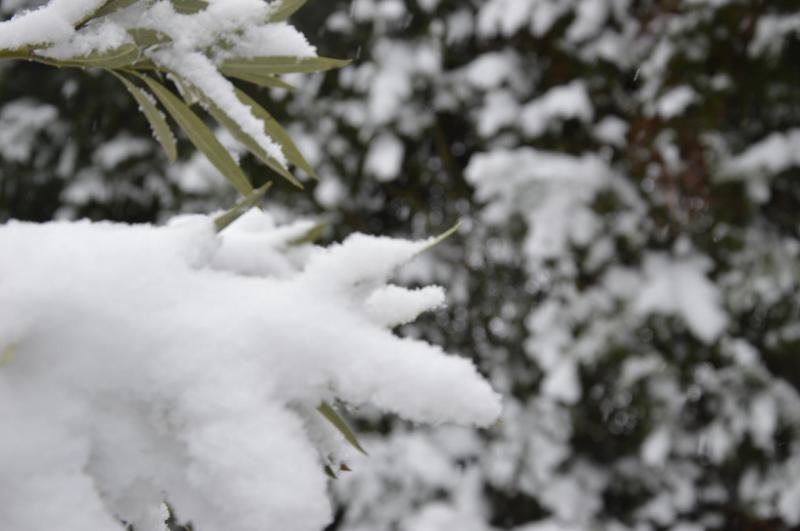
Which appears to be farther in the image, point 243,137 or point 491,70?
point 491,70

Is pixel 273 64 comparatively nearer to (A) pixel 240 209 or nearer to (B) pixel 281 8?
(B) pixel 281 8

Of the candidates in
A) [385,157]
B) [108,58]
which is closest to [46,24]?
[108,58]

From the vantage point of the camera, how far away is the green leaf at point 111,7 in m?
0.44

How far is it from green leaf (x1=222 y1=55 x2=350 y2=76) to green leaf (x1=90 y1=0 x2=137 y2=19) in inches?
2.5

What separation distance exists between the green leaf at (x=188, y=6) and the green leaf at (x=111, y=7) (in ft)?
0.09

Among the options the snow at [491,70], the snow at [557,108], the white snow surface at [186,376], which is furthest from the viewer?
the snow at [491,70]

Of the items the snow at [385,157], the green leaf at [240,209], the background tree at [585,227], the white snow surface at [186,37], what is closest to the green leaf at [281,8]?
the white snow surface at [186,37]

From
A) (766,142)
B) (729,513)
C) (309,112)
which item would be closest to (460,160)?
(309,112)

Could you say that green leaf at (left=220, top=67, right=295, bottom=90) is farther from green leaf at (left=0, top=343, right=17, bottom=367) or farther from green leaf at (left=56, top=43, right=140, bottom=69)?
green leaf at (left=0, top=343, right=17, bottom=367)

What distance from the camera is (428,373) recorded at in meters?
0.36

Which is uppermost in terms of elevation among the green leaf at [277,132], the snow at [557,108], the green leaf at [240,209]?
the snow at [557,108]

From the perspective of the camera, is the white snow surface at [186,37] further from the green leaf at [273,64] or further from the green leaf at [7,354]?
the green leaf at [7,354]

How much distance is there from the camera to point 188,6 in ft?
1.56

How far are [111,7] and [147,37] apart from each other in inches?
0.9
